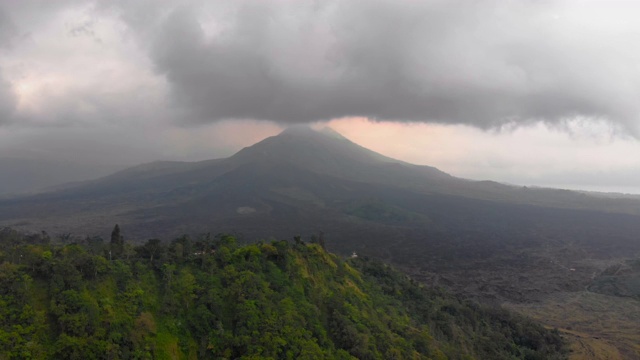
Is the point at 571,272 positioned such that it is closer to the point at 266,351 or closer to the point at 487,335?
the point at 487,335

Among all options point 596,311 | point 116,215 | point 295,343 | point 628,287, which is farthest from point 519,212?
point 295,343

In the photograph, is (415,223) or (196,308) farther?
(415,223)

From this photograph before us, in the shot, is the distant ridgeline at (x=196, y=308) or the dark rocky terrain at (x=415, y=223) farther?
the dark rocky terrain at (x=415, y=223)

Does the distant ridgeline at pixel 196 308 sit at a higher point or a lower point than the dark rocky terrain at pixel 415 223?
higher

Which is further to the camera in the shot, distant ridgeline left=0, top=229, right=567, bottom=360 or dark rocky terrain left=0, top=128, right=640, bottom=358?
dark rocky terrain left=0, top=128, right=640, bottom=358

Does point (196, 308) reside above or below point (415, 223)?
above

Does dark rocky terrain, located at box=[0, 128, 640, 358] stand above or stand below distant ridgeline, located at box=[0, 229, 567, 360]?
below

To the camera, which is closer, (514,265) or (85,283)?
(85,283)

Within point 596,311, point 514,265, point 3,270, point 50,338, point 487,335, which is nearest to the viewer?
point 50,338
